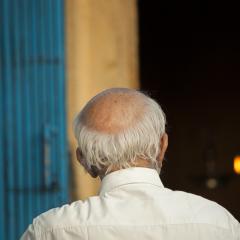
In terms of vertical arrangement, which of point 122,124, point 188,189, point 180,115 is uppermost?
point 122,124

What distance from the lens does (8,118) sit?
404 centimetres

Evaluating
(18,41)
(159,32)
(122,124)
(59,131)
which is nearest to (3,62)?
(18,41)

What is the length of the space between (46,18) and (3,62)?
1.13 feet

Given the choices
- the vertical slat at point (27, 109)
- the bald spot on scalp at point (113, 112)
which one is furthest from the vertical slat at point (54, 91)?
the bald spot on scalp at point (113, 112)

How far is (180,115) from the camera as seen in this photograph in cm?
767

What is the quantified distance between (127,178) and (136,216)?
104mm

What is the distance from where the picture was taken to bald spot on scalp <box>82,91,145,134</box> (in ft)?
6.11

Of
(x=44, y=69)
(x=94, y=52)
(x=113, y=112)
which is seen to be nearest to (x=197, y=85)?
(x=94, y=52)

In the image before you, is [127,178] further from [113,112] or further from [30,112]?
[30,112]

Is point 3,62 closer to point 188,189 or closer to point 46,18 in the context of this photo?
point 46,18

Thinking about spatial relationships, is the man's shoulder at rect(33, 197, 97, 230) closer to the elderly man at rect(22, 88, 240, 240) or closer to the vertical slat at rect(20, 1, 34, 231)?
the elderly man at rect(22, 88, 240, 240)

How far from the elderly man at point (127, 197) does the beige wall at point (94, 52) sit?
2278mm

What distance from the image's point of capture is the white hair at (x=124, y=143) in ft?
6.09

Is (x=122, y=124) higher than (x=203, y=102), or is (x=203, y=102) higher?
(x=122, y=124)
